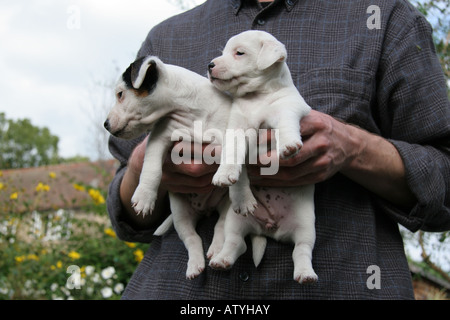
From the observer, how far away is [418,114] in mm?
2188

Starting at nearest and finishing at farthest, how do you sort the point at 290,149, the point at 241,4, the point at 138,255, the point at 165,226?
1. the point at 290,149
2. the point at 165,226
3. the point at 241,4
4. the point at 138,255

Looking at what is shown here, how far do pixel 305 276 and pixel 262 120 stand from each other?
573 millimetres

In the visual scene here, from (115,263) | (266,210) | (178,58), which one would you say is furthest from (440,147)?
(115,263)

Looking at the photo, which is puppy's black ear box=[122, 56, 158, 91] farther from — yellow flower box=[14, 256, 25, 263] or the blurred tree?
the blurred tree

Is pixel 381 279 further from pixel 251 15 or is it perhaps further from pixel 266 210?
pixel 251 15

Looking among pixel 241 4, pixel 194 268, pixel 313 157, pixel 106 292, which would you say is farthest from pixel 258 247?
pixel 106 292

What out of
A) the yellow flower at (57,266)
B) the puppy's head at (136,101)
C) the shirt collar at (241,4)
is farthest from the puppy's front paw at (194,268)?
the yellow flower at (57,266)

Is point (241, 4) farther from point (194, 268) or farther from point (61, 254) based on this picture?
point (61, 254)

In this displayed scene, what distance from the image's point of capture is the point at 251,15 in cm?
240

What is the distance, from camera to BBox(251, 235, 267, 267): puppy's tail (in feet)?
6.45

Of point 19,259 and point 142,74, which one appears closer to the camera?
point 142,74

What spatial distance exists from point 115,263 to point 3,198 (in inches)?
84.0

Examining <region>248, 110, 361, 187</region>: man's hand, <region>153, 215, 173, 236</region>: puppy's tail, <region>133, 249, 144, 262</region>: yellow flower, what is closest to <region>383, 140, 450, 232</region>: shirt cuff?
<region>248, 110, 361, 187</region>: man's hand

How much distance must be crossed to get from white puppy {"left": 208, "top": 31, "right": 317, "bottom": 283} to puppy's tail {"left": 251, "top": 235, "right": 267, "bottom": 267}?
0.09ft
